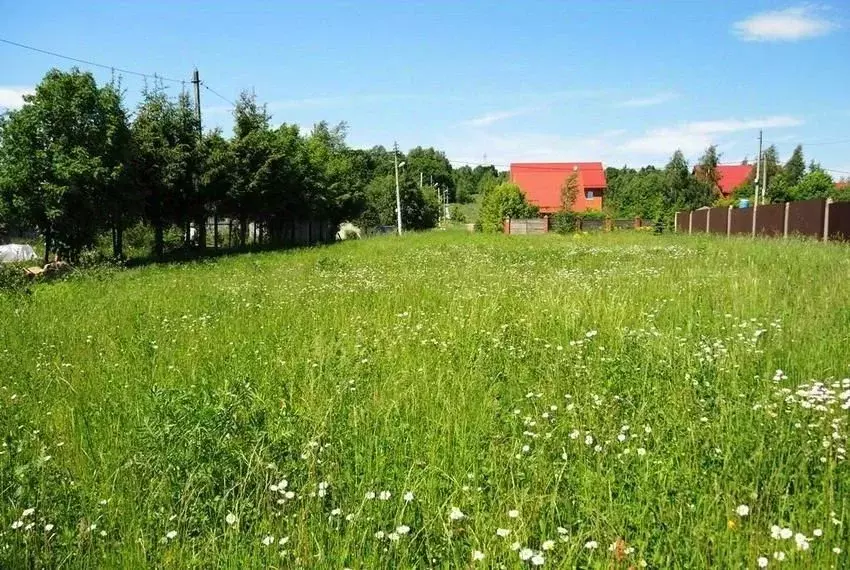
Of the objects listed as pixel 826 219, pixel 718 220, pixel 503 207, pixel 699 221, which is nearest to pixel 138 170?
pixel 826 219

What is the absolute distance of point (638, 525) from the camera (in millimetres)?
2473

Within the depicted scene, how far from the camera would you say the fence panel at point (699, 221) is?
36125 mm

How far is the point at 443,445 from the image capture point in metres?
3.41

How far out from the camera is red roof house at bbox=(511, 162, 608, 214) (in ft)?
227

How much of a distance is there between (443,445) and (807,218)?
24.0 metres

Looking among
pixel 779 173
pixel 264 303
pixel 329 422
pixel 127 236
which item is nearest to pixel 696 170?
pixel 779 173

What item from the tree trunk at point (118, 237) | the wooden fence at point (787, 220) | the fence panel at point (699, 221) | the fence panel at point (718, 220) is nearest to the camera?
the wooden fence at point (787, 220)

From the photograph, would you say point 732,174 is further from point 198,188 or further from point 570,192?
point 198,188

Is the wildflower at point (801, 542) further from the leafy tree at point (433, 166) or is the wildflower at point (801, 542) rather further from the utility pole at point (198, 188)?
the leafy tree at point (433, 166)

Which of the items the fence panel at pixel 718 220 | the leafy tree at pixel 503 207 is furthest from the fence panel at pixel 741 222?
the leafy tree at pixel 503 207

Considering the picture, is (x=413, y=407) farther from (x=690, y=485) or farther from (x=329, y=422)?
(x=690, y=485)

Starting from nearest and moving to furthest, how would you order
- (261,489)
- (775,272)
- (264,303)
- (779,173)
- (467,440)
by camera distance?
(261,489) < (467,440) < (264,303) < (775,272) < (779,173)

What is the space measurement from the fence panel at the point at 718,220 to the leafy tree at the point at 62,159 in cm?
2857

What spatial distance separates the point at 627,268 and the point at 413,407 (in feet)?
30.2
